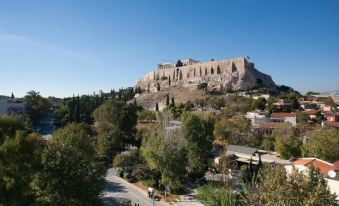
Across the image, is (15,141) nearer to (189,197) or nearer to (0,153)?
(0,153)

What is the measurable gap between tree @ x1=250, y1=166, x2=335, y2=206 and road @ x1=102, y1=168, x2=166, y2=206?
A: 11684 millimetres

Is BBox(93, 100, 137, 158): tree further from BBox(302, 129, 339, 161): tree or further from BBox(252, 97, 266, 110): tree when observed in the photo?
BBox(252, 97, 266, 110): tree

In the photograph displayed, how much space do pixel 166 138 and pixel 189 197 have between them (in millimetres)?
5485

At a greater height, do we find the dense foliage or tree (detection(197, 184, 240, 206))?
the dense foliage

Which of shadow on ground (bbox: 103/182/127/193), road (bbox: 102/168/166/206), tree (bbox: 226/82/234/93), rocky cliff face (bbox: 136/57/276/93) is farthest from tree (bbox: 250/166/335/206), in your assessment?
rocky cliff face (bbox: 136/57/276/93)

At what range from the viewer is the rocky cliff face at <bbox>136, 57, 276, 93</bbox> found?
98750 mm

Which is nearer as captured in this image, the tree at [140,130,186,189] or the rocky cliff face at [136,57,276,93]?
the tree at [140,130,186,189]

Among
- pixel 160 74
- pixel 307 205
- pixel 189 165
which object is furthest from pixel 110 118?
pixel 160 74

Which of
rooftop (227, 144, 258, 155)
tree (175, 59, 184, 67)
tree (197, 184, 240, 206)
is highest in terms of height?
tree (175, 59, 184, 67)

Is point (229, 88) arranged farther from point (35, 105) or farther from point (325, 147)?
point (325, 147)

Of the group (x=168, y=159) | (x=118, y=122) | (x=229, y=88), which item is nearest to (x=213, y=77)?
→ (x=229, y=88)

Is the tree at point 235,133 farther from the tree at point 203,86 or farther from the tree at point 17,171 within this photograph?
the tree at point 203,86

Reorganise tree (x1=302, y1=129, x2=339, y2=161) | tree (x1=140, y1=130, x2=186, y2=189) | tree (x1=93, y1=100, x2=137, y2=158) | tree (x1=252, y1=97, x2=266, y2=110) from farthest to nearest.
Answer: tree (x1=252, y1=97, x2=266, y2=110) < tree (x1=93, y1=100, x2=137, y2=158) < tree (x1=302, y1=129, x2=339, y2=161) < tree (x1=140, y1=130, x2=186, y2=189)

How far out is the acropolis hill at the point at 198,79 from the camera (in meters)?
98.1
